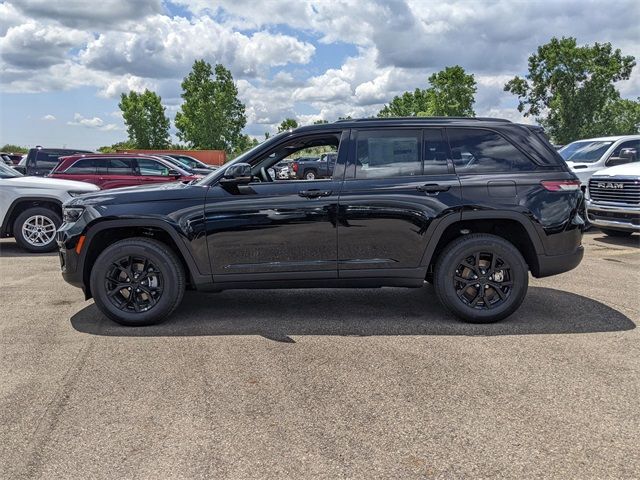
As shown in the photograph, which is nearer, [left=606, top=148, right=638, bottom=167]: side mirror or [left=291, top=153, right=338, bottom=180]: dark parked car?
[left=291, top=153, right=338, bottom=180]: dark parked car

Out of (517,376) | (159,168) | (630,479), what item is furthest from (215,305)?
(159,168)

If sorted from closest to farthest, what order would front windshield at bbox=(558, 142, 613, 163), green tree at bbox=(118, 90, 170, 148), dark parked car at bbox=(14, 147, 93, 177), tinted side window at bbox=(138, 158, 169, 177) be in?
front windshield at bbox=(558, 142, 613, 163) → tinted side window at bbox=(138, 158, 169, 177) → dark parked car at bbox=(14, 147, 93, 177) → green tree at bbox=(118, 90, 170, 148)

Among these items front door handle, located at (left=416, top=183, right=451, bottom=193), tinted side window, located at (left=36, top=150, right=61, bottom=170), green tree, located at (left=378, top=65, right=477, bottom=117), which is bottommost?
front door handle, located at (left=416, top=183, right=451, bottom=193)

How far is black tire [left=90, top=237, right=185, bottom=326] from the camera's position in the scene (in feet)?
15.8

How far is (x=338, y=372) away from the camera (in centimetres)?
385

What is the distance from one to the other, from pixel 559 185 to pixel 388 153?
1.53 meters

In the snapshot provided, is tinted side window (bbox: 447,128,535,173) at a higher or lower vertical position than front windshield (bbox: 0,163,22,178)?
lower

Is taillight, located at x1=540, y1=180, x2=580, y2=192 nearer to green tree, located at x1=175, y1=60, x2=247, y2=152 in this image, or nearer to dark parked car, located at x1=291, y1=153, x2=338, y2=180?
dark parked car, located at x1=291, y1=153, x2=338, y2=180

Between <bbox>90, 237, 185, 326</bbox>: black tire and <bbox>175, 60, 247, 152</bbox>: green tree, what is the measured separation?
159ft

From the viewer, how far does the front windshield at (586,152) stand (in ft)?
38.3

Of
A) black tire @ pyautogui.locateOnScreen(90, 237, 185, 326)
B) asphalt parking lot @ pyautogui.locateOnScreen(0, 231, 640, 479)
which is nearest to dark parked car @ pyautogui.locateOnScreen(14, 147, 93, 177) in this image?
asphalt parking lot @ pyautogui.locateOnScreen(0, 231, 640, 479)

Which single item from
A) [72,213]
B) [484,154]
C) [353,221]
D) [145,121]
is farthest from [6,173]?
[145,121]

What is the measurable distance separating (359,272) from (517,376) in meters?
1.61

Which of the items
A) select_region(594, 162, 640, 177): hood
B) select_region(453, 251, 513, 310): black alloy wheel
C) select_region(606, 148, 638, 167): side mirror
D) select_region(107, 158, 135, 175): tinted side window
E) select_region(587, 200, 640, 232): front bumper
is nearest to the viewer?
select_region(453, 251, 513, 310): black alloy wheel
